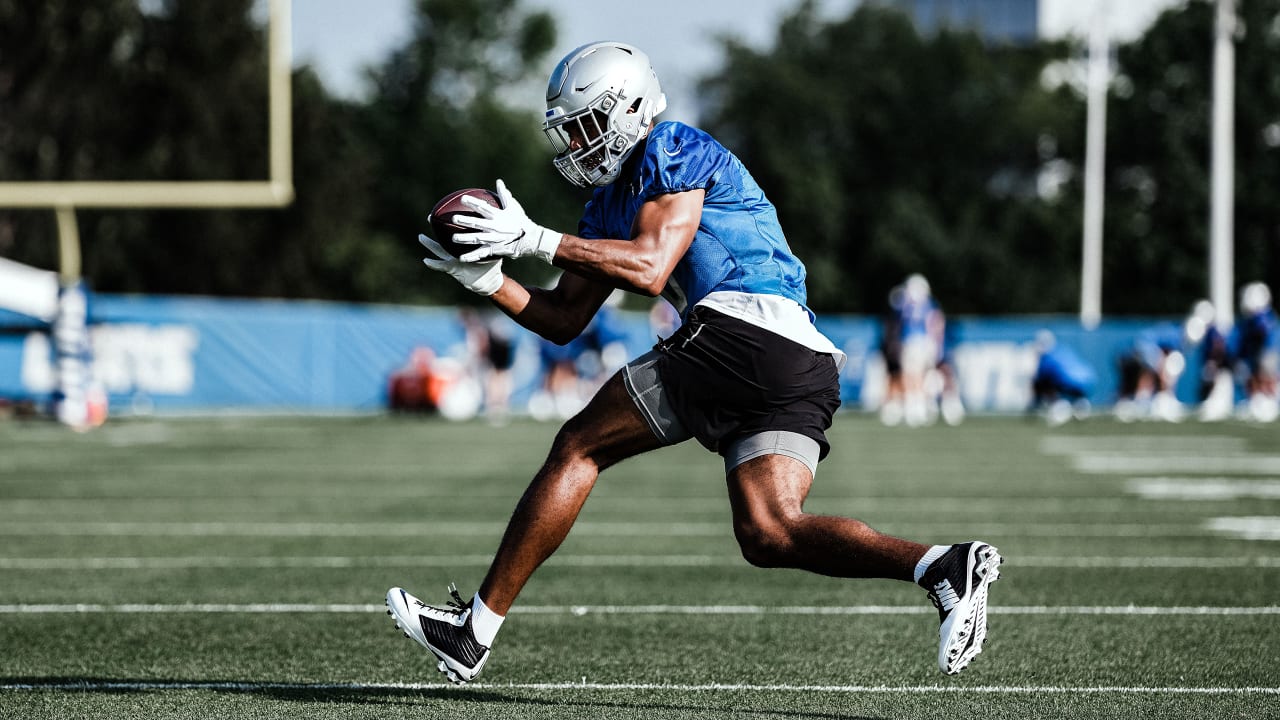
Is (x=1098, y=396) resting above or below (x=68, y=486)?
below

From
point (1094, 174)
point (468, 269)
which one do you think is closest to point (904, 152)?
point (1094, 174)

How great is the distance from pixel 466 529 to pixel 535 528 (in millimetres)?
4433

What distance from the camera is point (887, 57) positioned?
53.0m

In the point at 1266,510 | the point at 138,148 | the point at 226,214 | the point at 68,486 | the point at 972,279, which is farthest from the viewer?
the point at 972,279

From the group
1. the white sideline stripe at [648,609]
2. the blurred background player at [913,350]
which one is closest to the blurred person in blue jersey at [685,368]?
the white sideline stripe at [648,609]

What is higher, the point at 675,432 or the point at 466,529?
the point at 675,432

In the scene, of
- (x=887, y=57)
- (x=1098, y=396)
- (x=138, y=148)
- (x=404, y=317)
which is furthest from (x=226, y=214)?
(x=887, y=57)

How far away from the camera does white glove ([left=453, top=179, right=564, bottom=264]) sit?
156 inches

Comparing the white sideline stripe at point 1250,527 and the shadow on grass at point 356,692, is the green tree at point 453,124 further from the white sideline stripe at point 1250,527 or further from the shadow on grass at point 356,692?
the shadow on grass at point 356,692

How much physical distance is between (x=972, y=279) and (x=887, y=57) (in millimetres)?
8527

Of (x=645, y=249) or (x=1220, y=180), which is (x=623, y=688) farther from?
(x=1220, y=180)

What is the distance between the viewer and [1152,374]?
79.3ft

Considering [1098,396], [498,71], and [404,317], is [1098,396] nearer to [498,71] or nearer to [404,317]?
[404,317]

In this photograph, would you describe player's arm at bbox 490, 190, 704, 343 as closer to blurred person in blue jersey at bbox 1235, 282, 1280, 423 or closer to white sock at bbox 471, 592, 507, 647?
white sock at bbox 471, 592, 507, 647
